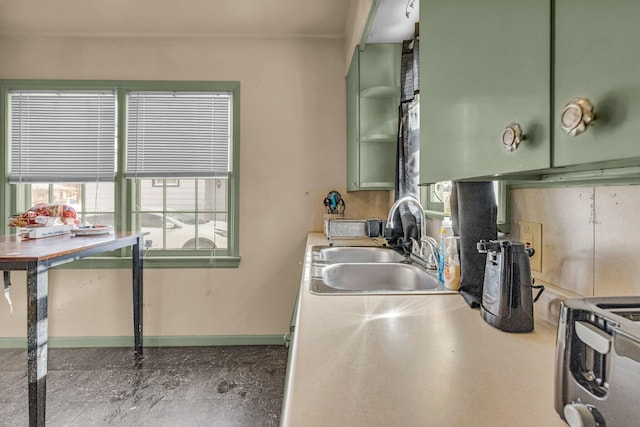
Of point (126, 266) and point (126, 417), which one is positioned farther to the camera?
point (126, 266)

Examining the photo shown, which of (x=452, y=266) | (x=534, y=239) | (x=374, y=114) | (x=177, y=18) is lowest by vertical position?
(x=452, y=266)

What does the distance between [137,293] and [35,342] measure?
1008 mm

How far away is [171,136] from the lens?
8.79 feet

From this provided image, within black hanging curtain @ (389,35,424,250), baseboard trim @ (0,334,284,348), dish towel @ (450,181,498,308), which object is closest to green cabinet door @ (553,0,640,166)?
dish towel @ (450,181,498,308)

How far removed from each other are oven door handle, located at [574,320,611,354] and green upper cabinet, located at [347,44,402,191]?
189 centimetres

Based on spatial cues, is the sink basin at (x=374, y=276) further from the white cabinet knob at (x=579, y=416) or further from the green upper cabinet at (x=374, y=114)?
the white cabinet knob at (x=579, y=416)

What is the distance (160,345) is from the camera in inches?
105

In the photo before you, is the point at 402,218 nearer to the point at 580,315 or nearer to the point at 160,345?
the point at 580,315

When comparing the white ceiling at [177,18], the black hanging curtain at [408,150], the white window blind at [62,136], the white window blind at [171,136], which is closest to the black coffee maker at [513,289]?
the black hanging curtain at [408,150]

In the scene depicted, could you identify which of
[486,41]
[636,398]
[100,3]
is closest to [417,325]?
[636,398]

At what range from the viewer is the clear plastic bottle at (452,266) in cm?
114

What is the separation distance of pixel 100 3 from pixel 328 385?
9.73 feet

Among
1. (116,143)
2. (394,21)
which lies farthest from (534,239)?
(116,143)

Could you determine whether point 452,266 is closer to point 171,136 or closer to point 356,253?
point 356,253
